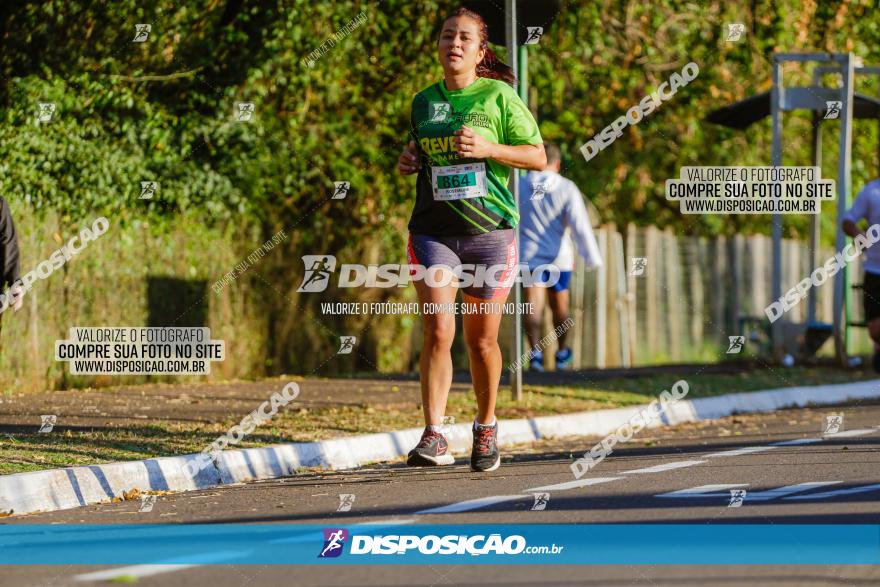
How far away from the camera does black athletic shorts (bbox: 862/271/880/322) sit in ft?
52.0

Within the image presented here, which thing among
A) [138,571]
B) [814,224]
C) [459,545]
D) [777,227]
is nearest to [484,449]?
[459,545]

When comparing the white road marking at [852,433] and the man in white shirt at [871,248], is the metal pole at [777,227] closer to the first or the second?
the man in white shirt at [871,248]

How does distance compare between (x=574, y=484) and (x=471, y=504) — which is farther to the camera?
(x=574, y=484)

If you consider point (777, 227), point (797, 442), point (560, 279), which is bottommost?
point (797, 442)

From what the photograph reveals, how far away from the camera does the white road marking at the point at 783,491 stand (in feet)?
23.5

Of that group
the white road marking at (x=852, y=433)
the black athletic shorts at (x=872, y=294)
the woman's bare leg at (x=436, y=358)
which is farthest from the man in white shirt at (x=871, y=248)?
the woman's bare leg at (x=436, y=358)

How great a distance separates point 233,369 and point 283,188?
197 centimetres

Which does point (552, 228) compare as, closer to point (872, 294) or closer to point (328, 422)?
point (872, 294)

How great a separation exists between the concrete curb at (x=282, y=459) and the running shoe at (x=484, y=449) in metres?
1.43

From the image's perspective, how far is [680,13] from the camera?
19.7 m

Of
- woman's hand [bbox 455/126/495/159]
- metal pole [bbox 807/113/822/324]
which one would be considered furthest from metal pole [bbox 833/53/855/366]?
woman's hand [bbox 455/126/495/159]

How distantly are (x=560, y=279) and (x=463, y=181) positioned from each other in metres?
6.93

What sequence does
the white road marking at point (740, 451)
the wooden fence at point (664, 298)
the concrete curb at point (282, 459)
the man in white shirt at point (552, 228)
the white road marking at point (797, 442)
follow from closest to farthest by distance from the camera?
the concrete curb at point (282, 459), the white road marking at point (740, 451), the white road marking at point (797, 442), the man in white shirt at point (552, 228), the wooden fence at point (664, 298)

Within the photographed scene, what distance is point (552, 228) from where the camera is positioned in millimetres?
14828
